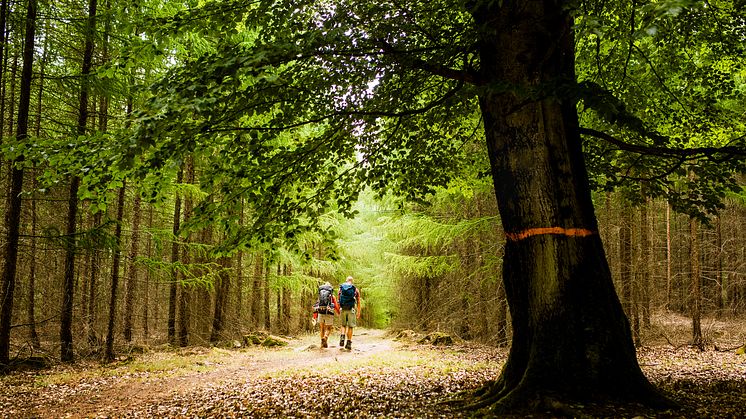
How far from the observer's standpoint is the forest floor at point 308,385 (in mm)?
5562

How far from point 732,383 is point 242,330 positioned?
1643 cm

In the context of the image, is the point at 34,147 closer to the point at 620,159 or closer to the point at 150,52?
the point at 150,52

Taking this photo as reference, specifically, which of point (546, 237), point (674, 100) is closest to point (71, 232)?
point (546, 237)

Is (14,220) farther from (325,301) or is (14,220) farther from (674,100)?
(674,100)

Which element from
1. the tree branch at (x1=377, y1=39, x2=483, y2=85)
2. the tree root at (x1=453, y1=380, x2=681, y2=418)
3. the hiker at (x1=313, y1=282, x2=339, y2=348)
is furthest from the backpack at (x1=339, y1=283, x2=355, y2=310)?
the tree branch at (x1=377, y1=39, x2=483, y2=85)

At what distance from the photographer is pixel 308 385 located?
25.6 feet

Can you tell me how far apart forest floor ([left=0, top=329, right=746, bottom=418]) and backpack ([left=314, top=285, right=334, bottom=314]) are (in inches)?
65.7

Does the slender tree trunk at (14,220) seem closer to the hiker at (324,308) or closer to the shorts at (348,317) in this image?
the hiker at (324,308)

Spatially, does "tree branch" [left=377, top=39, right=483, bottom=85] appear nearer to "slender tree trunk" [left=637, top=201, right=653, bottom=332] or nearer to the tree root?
the tree root

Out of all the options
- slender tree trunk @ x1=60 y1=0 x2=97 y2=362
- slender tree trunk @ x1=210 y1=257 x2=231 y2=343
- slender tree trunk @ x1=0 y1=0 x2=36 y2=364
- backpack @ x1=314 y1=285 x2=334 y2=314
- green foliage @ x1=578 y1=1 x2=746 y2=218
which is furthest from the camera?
slender tree trunk @ x1=210 y1=257 x2=231 y2=343

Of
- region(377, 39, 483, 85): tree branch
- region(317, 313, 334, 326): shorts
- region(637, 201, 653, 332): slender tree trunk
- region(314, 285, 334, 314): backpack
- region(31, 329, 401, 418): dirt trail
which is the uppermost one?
region(377, 39, 483, 85): tree branch

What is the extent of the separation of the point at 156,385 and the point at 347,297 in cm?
652

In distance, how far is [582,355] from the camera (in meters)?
4.50

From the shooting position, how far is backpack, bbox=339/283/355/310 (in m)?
14.2
